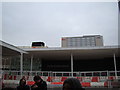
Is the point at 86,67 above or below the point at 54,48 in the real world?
below

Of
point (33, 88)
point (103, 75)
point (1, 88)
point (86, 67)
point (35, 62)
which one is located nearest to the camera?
point (33, 88)

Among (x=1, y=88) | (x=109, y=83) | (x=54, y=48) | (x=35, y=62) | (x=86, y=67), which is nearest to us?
(x=1, y=88)

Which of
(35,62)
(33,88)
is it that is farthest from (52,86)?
(35,62)

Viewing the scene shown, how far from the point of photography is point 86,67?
2642cm

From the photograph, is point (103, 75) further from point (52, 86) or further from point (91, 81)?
A: point (52, 86)

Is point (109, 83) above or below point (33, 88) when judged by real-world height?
below

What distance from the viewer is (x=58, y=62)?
26844 mm

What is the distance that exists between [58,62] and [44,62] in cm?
245

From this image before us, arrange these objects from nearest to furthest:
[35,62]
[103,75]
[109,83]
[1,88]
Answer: [1,88] < [109,83] < [103,75] < [35,62]

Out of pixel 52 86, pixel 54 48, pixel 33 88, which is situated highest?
→ pixel 54 48

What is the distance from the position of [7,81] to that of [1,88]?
2.09 m

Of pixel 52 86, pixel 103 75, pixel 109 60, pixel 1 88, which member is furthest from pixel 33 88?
pixel 109 60

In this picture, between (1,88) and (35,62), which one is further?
(35,62)

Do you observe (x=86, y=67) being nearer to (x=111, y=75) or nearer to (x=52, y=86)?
(x=111, y=75)
